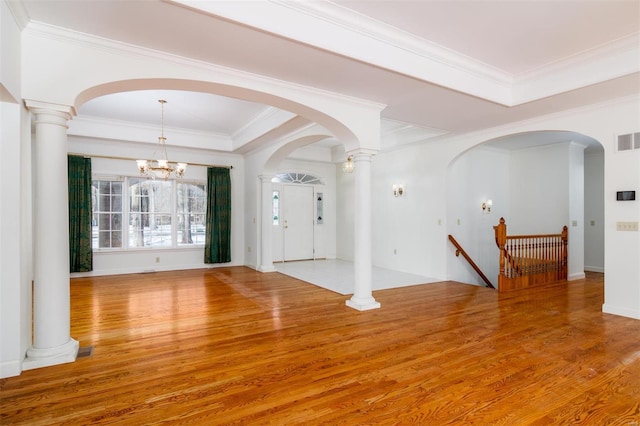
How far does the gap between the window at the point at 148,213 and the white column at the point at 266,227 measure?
1606 millimetres

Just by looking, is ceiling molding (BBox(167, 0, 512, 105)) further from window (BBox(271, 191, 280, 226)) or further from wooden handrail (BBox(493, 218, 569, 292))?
window (BBox(271, 191, 280, 226))

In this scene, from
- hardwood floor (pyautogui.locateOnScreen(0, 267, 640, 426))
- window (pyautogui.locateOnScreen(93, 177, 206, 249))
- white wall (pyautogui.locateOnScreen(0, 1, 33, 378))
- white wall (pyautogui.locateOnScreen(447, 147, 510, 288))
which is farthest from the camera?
window (pyautogui.locateOnScreen(93, 177, 206, 249))

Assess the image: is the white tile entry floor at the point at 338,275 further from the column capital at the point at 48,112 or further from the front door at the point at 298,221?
the column capital at the point at 48,112

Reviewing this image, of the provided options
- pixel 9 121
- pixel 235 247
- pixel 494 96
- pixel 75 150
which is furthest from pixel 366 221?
pixel 75 150

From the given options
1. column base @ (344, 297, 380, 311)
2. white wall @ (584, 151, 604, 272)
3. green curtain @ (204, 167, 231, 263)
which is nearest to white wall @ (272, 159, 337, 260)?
green curtain @ (204, 167, 231, 263)

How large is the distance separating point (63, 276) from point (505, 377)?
12.4 feet

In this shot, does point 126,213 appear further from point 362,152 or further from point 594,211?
point 594,211

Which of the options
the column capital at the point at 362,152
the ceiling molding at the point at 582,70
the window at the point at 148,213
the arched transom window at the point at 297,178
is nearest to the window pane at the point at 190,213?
the window at the point at 148,213

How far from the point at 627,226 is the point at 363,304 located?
3.47 metres

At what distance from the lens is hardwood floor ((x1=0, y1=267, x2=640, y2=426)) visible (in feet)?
7.38

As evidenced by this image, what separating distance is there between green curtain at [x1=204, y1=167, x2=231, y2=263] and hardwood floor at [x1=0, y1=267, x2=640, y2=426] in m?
3.08

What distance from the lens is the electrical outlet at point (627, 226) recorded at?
427cm

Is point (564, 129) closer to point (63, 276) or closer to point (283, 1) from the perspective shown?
point (283, 1)

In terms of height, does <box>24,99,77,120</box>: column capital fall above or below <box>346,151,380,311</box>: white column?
above
